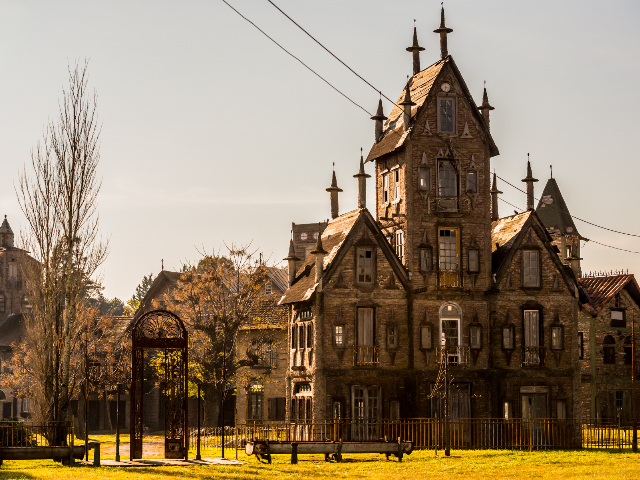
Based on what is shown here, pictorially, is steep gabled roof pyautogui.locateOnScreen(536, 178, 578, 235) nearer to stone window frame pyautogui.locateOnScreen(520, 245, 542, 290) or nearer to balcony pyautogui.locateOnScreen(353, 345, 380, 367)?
stone window frame pyautogui.locateOnScreen(520, 245, 542, 290)

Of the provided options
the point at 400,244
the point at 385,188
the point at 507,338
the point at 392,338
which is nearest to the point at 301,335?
the point at 392,338

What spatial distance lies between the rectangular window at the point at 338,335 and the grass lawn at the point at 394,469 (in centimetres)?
716

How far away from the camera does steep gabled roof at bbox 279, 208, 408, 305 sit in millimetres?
40975

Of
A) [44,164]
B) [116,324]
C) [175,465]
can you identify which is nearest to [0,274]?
[116,324]

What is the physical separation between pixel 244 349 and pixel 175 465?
2936 centimetres

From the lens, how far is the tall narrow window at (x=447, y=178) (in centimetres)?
4216

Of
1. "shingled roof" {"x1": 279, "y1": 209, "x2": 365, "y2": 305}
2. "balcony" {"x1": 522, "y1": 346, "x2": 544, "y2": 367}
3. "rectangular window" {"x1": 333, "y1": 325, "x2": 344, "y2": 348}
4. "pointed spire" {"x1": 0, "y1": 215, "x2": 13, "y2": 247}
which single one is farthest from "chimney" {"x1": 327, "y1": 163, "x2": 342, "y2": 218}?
"pointed spire" {"x1": 0, "y1": 215, "x2": 13, "y2": 247}

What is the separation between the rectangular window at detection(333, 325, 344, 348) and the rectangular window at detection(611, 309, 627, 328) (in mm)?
29560

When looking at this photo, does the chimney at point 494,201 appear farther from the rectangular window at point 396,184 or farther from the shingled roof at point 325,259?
the shingled roof at point 325,259

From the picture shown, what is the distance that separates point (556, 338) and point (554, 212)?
4752cm

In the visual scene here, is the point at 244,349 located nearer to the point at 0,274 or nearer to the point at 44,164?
the point at 44,164

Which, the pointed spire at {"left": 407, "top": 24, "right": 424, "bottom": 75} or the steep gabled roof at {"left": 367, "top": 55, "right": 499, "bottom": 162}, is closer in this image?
the steep gabled roof at {"left": 367, "top": 55, "right": 499, "bottom": 162}

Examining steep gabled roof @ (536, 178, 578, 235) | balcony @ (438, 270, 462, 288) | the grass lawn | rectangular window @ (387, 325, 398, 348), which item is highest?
steep gabled roof @ (536, 178, 578, 235)

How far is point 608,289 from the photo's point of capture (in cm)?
6334
